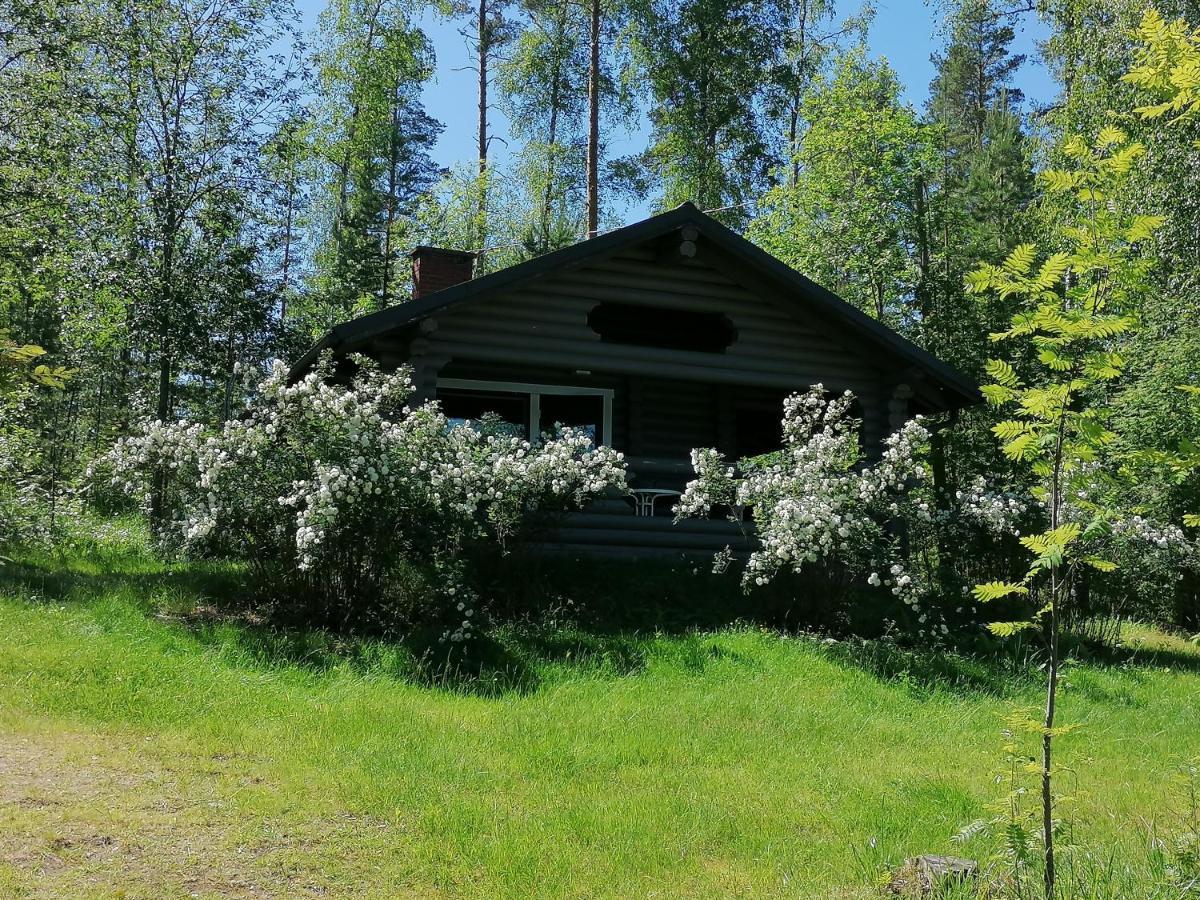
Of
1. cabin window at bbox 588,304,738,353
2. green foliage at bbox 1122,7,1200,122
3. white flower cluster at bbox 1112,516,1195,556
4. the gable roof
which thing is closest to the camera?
green foliage at bbox 1122,7,1200,122

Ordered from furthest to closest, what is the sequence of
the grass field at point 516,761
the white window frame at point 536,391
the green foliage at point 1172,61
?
the white window frame at point 536,391 < the grass field at point 516,761 < the green foliage at point 1172,61

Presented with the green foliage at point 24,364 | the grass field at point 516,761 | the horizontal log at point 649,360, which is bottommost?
the grass field at point 516,761

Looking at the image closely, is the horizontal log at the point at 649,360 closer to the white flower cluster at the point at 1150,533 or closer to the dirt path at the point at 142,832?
the white flower cluster at the point at 1150,533

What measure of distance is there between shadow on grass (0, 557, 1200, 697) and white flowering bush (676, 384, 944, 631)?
557mm

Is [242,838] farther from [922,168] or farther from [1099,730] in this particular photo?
[922,168]

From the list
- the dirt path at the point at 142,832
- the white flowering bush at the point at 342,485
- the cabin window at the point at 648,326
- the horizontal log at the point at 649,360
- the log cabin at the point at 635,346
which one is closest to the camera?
the dirt path at the point at 142,832

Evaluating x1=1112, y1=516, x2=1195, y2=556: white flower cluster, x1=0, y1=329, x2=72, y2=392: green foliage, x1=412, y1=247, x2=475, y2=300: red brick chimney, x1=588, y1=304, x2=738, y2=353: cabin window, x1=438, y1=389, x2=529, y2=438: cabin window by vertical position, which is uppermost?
x1=412, y1=247, x2=475, y2=300: red brick chimney

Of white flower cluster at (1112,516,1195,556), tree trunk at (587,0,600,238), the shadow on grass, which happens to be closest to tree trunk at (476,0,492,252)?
tree trunk at (587,0,600,238)

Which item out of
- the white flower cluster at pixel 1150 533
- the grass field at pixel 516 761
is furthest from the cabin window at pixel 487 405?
the white flower cluster at pixel 1150 533

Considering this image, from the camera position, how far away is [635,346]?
12.5 meters

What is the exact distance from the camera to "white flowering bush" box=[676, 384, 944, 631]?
372 inches

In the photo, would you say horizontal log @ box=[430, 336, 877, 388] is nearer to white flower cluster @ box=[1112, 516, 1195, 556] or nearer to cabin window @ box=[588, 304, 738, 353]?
cabin window @ box=[588, 304, 738, 353]

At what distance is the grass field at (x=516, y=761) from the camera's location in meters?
4.56

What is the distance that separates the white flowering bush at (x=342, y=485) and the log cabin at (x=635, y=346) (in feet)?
3.92
